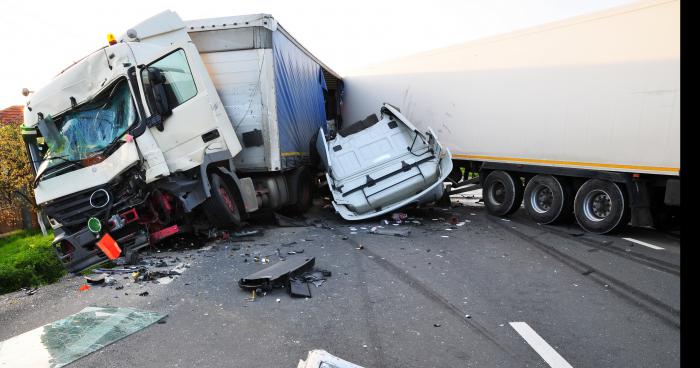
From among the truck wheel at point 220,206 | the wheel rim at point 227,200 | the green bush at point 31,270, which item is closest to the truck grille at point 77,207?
the green bush at point 31,270

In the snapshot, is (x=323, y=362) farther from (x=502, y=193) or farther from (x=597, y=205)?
(x=502, y=193)

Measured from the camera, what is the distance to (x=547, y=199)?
8688mm

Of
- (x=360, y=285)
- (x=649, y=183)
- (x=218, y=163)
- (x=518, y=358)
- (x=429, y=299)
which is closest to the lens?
(x=518, y=358)

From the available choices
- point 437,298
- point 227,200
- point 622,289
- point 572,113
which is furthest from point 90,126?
point 572,113

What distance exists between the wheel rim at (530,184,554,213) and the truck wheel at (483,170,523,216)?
469 millimetres

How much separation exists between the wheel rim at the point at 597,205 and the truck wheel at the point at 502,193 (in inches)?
61.1

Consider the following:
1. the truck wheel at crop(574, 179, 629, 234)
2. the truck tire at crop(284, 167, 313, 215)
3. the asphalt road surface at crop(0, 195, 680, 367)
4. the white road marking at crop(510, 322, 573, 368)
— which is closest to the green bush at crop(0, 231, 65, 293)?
the asphalt road surface at crop(0, 195, 680, 367)

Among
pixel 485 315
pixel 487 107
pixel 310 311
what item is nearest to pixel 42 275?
pixel 310 311

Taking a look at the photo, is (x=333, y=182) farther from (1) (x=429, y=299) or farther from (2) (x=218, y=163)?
(1) (x=429, y=299)

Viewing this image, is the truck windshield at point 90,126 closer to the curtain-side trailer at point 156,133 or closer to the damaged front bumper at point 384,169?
the curtain-side trailer at point 156,133

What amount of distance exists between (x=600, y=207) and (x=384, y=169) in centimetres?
374

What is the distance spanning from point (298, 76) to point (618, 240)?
22.1 ft

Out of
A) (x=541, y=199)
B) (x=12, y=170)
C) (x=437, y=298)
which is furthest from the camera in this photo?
(x=12, y=170)

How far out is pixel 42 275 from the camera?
6.46 m
